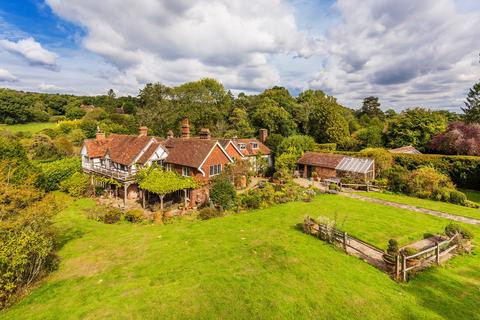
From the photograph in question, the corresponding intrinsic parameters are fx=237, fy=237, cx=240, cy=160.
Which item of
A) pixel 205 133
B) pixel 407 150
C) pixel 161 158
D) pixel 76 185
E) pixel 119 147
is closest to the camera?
pixel 76 185

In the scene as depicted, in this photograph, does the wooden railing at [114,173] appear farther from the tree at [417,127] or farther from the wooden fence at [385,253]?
the tree at [417,127]

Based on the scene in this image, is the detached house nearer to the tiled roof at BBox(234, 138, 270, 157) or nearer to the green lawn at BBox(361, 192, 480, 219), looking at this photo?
the tiled roof at BBox(234, 138, 270, 157)

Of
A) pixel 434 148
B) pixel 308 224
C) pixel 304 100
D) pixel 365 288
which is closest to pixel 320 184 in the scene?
pixel 308 224

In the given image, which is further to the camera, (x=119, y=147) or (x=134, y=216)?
(x=119, y=147)

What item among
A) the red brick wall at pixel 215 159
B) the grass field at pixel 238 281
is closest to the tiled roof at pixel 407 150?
the grass field at pixel 238 281

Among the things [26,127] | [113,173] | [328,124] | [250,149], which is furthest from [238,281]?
[26,127]

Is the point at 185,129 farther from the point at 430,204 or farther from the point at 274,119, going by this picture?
the point at 430,204

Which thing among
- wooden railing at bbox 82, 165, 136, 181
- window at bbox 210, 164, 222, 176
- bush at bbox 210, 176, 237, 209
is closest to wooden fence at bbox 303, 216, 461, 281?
bush at bbox 210, 176, 237, 209

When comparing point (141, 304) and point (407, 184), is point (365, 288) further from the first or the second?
point (407, 184)
